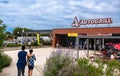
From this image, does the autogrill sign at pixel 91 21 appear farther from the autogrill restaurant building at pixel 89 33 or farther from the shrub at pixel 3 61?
the shrub at pixel 3 61

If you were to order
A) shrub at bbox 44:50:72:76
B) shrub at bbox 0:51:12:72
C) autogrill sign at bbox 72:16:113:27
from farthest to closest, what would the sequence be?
autogrill sign at bbox 72:16:113:27 → shrub at bbox 0:51:12:72 → shrub at bbox 44:50:72:76

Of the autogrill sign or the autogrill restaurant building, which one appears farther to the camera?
the autogrill sign

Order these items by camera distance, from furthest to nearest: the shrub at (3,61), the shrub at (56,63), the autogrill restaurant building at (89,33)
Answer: the autogrill restaurant building at (89,33) < the shrub at (3,61) < the shrub at (56,63)

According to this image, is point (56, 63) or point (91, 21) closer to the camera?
point (56, 63)

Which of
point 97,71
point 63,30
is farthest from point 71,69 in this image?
point 63,30

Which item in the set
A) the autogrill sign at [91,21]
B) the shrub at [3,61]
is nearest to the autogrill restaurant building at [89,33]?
the autogrill sign at [91,21]

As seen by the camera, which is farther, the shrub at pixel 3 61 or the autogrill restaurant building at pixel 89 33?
the autogrill restaurant building at pixel 89 33

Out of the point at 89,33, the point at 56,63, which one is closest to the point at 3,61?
the point at 56,63

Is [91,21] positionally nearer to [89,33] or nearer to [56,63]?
[89,33]

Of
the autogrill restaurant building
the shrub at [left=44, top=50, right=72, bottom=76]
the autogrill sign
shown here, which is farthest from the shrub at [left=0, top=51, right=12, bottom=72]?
the autogrill sign

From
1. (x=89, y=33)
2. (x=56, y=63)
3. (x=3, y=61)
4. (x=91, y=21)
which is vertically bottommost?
(x=3, y=61)

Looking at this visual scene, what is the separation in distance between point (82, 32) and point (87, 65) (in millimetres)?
40565

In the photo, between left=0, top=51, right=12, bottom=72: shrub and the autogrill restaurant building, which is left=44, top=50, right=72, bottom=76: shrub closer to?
left=0, top=51, right=12, bottom=72: shrub

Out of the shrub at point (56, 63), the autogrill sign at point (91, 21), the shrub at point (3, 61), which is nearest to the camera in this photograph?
the shrub at point (56, 63)
